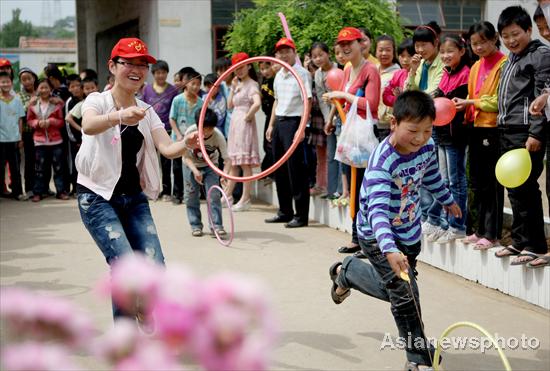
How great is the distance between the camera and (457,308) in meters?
6.13

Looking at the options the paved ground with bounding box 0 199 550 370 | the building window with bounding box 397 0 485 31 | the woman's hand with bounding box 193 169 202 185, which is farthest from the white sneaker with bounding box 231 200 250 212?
the building window with bounding box 397 0 485 31

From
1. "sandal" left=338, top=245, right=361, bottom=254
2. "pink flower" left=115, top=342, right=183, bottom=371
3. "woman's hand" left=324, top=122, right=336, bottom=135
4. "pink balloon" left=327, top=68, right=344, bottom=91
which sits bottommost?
"sandal" left=338, top=245, right=361, bottom=254

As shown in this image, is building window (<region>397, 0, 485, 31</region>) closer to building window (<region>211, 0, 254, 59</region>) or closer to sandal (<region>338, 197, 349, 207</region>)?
building window (<region>211, 0, 254, 59</region>)

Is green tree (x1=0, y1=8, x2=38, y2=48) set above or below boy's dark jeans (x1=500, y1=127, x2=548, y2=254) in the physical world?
above

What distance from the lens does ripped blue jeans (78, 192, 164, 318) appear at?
4.56m

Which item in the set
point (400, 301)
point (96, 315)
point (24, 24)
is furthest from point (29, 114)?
point (24, 24)

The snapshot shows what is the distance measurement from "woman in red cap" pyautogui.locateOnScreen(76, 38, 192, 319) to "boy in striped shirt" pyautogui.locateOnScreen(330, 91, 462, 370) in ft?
4.04

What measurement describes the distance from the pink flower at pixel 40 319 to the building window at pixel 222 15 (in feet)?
52.5

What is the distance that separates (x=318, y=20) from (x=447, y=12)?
7.20 meters

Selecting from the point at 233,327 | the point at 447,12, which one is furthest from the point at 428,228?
the point at 447,12

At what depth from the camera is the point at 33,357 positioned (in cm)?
101

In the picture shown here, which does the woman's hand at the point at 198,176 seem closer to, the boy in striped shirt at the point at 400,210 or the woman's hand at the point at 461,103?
the woman's hand at the point at 461,103

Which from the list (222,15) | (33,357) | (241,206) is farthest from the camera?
(222,15)

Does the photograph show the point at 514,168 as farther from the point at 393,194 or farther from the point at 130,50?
the point at 130,50
